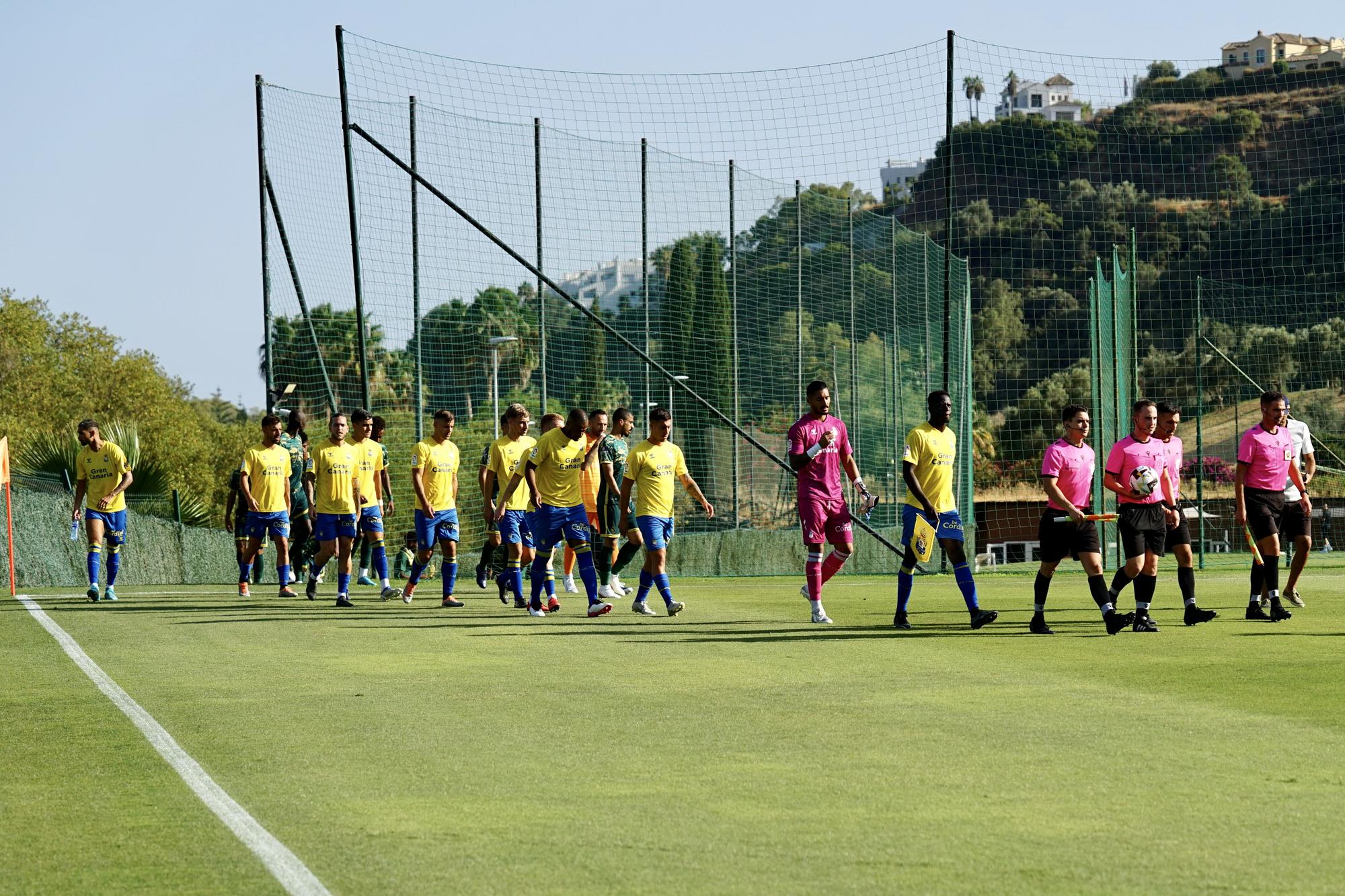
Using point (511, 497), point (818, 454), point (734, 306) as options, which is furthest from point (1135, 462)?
point (734, 306)

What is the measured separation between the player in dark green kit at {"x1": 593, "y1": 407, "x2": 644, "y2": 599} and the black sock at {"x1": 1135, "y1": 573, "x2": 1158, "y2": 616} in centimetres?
547

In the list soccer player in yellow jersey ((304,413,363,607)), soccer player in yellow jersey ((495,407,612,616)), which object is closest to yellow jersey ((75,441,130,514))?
soccer player in yellow jersey ((304,413,363,607))

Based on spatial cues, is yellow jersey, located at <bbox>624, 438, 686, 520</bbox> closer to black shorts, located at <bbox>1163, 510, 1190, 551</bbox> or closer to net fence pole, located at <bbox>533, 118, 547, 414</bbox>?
black shorts, located at <bbox>1163, 510, 1190, 551</bbox>

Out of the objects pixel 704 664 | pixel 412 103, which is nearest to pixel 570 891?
pixel 704 664

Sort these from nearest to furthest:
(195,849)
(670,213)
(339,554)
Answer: (195,849) → (339,554) → (670,213)

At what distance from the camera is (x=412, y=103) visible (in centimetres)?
2514

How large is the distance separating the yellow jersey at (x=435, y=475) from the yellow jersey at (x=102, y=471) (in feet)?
11.5

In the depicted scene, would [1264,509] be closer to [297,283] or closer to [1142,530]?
[1142,530]

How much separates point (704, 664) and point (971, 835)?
5.64 m

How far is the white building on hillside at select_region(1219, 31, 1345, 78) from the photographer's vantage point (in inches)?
1464

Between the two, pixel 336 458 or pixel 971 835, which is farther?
pixel 336 458

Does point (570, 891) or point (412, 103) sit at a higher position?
point (412, 103)

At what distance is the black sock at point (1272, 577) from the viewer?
14.5m

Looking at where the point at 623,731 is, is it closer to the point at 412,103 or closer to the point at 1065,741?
the point at 1065,741
